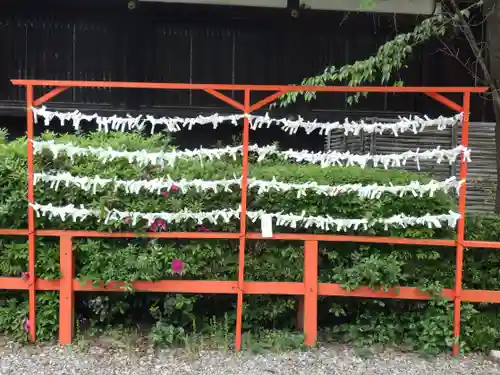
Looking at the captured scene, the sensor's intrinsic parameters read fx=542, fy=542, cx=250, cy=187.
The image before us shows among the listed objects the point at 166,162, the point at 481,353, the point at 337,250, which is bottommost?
the point at 481,353

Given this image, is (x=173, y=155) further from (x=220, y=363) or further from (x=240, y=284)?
(x=220, y=363)

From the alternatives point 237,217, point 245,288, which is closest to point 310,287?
point 245,288

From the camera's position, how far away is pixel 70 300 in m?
4.31

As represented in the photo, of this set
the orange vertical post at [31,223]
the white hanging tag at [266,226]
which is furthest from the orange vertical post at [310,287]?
the orange vertical post at [31,223]

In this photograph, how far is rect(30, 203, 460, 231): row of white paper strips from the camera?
4.19 m

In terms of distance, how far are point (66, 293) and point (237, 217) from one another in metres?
1.48

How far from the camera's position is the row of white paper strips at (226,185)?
4168 millimetres

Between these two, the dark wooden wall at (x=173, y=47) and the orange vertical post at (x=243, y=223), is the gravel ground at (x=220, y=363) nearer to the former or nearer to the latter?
the orange vertical post at (x=243, y=223)

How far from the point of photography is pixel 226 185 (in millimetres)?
4215

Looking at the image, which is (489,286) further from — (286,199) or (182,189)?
(182,189)

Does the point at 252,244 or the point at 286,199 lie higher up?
the point at 286,199

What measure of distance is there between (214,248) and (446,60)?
563 cm

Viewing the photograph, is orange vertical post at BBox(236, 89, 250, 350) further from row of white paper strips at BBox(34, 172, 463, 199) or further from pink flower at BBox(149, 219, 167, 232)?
pink flower at BBox(149, 219, 167, 232)

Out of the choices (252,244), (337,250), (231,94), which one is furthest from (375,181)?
(231,94)
